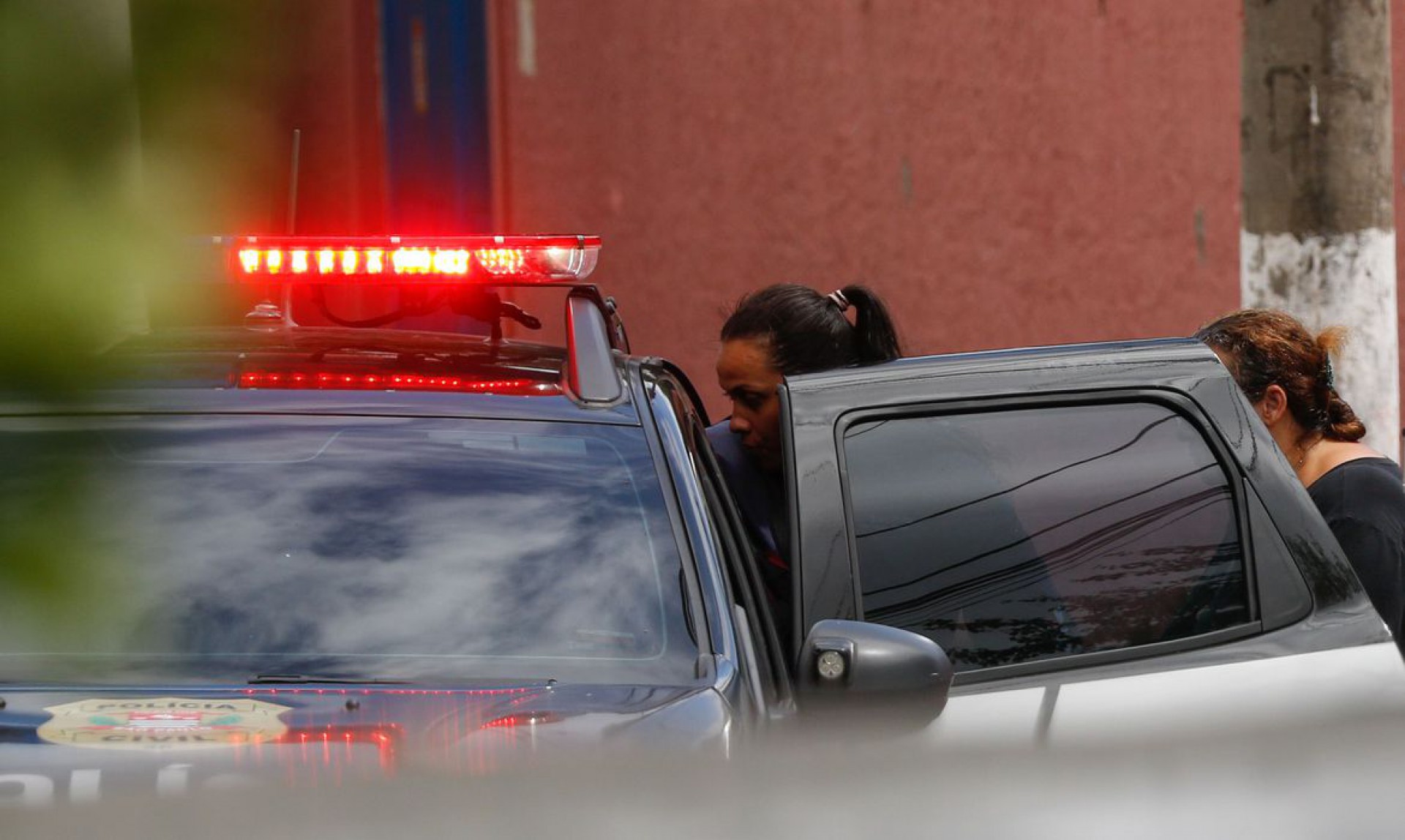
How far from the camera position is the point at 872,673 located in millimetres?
2377

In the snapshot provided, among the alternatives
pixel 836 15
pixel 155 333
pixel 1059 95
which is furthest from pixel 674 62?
pixel 155 333

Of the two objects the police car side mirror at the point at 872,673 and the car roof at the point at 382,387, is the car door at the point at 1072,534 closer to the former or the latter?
the car roof at the point at 382,387

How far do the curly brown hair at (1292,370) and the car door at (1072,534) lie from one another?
513 millimetres

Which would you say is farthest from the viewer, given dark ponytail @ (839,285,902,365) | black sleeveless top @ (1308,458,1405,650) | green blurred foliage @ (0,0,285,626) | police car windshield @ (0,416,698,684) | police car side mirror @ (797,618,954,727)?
dark ponytail @ (839,285,902,365)

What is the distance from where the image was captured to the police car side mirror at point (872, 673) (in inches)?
93.3

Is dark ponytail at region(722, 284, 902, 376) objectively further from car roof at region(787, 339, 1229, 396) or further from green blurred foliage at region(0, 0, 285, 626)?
green blurred foliage at region(0, 0, 285, 626)

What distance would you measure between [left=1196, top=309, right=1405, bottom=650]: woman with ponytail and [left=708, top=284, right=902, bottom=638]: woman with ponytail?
28.2 inches

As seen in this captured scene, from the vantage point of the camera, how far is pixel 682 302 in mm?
10984

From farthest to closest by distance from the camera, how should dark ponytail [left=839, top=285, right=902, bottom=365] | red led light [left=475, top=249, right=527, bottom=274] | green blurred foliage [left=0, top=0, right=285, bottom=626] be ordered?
1. dark ponytail [left=839, top=285, right=902, bottom=365]
2. red led light [left=475, top=249, right=527, bottom=274]
3. green blurred foliage [left=0, top=0, right=285, bottom=626]

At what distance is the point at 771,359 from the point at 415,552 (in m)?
1.41

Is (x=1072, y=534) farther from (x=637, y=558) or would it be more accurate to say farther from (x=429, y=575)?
(x=429, y=575)

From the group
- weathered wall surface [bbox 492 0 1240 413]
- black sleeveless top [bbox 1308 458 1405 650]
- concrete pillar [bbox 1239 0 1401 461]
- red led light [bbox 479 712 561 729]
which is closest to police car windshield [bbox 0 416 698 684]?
red led light [bbox 479 712 561 729]

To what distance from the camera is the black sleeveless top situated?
11.1ft

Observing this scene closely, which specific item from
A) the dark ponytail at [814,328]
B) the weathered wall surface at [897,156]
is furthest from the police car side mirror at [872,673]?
the weathered wall surface at [897,156]
